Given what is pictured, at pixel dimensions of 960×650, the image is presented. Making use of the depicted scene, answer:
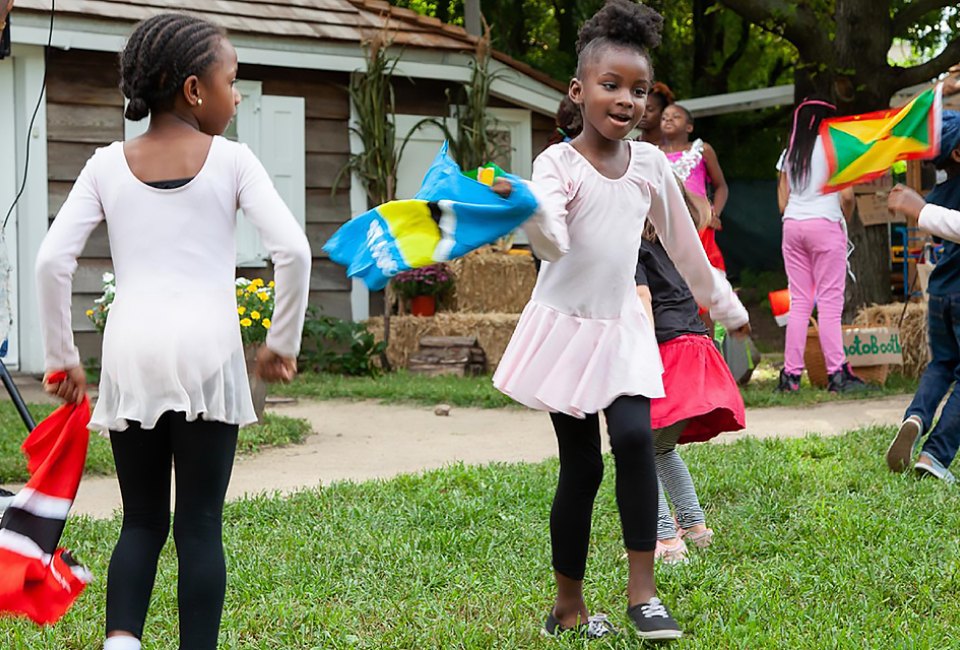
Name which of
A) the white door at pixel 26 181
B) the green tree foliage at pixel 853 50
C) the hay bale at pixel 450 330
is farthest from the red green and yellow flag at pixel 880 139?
the white door at pixel 26 181

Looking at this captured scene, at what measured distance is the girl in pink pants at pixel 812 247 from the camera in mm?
8453

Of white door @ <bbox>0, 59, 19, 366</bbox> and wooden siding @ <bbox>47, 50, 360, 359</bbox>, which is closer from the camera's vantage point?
white door @ <bbox>0, 59, 19, 366</bbox>

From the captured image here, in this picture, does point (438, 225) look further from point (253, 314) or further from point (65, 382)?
point (253, 314)

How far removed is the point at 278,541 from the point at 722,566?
61.6 inches

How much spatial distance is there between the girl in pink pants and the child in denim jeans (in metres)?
3.05

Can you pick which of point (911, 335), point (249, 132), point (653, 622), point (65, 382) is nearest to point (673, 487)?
point (653, 622)

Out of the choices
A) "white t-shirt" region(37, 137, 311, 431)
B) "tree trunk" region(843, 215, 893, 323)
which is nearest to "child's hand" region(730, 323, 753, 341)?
"white t-shirt" region(37, 137, 311, 431)

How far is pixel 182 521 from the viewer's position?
277cm

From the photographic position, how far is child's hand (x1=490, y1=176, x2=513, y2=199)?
9.86 feet

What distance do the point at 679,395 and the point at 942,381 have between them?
6.14 ft

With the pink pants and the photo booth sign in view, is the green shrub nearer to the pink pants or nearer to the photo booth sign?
the pink pants

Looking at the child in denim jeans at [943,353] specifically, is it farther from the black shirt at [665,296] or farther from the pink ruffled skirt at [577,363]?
the pink ruffled skirt at [577,363]

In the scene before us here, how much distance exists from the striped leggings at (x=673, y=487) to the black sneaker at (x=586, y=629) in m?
0.87

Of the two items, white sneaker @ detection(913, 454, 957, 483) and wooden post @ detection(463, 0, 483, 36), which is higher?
wooden post @ detection(463, 0, 483, 36)
